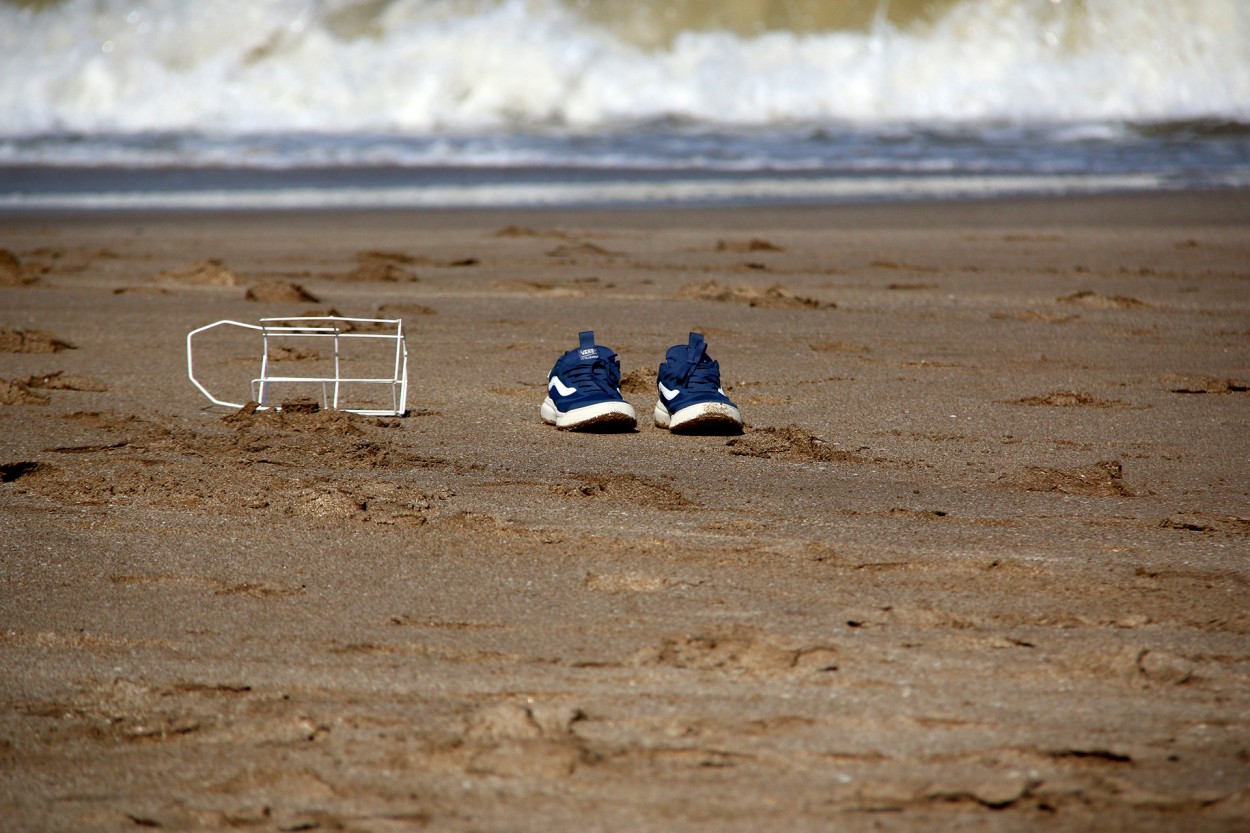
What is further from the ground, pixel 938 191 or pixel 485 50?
pixel 485 50

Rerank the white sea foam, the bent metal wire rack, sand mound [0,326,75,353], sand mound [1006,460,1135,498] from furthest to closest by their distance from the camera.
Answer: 1. the white sea foam
2. sand mound [0,326,75,353]
3. the bent metal wire rack
4. sand mound [1006,460,1135,498]

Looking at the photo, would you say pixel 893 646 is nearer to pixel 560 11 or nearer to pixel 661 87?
pixel 661 87

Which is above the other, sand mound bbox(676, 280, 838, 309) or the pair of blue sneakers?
sand mound bbox(676, 280, 838, 309)

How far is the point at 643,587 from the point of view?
2680mm

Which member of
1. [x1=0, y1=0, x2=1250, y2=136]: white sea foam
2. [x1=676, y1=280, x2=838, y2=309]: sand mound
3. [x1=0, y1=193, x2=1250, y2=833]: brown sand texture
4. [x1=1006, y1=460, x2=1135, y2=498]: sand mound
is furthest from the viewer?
[x1=0, y1=0, x2=1250, y2=136]: white sea foam

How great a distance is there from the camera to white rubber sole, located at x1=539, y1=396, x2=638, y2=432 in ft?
12.7

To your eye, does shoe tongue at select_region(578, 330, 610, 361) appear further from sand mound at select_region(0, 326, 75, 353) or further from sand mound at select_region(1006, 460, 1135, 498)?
sand mound at select_region(0, 326, 75, 353)

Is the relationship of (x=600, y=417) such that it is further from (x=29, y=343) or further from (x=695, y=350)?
(x=29, y=343)

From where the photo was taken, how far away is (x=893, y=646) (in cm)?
236

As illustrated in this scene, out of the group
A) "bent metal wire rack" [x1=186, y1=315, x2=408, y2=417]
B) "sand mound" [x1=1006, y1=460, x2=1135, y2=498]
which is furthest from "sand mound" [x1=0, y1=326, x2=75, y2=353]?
"sand mound" [x1=1006, y1=460, x2=1135, y2=498]

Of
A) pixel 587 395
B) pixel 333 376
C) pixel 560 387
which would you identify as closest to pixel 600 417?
pixel 587 395

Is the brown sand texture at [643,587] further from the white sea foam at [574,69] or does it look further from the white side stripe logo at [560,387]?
the white sea foam at [574,69]

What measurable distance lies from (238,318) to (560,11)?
46.9 ft

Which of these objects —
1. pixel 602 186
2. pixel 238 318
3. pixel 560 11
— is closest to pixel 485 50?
pixel 560 11
